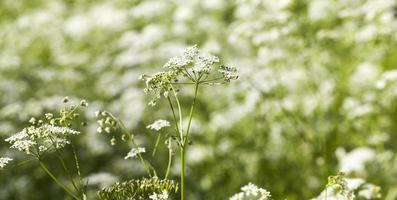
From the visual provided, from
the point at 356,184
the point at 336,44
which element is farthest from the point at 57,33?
the point at 356,184

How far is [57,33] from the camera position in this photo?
9781 millimetres

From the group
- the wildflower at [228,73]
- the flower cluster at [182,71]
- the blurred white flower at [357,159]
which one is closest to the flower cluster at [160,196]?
the flower cluster at [182,71]

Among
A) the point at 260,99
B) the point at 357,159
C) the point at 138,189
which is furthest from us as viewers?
the point at 260,99

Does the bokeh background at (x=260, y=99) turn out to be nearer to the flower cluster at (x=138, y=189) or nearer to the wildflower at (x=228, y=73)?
the flower cluster at (x=138, y=189)

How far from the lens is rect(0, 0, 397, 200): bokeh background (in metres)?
6.24

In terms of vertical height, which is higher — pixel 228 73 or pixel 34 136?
pixel 228 73

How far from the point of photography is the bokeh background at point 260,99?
246 inches

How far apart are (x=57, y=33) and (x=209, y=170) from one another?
4.31 m

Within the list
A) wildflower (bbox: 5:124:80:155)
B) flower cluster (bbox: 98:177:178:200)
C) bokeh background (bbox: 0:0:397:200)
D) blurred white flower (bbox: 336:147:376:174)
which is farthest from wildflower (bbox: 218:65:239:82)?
blurred white flower (bbox: 336:147:376:174)

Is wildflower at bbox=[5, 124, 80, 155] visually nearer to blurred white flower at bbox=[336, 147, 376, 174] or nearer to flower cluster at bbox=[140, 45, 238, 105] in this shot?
flower cluster at bbox=[140, 45, 238, 105]

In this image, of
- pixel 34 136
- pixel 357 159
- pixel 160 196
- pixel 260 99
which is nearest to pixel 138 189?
pixel 160 196

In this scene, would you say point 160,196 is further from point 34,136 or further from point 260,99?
point 260,99

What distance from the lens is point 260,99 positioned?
21.2ft

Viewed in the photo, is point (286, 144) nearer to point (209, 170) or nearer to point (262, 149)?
point (262, 149)
